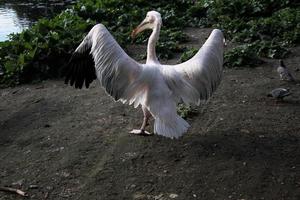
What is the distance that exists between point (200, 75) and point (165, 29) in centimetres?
490

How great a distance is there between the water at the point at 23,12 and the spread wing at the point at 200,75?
6.70 meters

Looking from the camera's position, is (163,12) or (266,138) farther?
(163,12)

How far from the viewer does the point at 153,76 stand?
5.22 metres

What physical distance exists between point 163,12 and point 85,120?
18.0 feet

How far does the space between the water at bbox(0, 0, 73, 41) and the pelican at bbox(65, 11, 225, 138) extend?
6.26m

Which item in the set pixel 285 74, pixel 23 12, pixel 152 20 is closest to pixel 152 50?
pixel 152 20

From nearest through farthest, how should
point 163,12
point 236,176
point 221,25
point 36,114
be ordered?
point 236,176 → point 36,114 → point 221,25 → point 163,12

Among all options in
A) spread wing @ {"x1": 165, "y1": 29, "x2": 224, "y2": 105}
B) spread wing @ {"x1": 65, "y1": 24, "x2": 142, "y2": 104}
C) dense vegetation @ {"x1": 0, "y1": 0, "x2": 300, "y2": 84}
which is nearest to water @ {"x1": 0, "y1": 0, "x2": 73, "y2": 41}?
dense vegetation @ {"x1": 0, "y1": 0, "x2": 300, "y2": 84}

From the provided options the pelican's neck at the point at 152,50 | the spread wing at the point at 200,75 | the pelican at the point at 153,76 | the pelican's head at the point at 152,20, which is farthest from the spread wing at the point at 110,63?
the pelican's head at the point at 152,20

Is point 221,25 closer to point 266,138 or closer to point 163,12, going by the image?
point 163,12

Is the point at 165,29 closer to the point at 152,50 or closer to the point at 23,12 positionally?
the point at 152,50

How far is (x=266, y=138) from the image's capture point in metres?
5.23

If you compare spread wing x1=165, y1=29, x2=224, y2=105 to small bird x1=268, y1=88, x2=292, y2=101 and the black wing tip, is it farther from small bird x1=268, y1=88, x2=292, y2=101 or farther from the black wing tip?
small bird x1=268, y1=88, x2=292, y2=101

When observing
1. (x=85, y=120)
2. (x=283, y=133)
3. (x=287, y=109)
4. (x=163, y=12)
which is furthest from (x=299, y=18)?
(x=85, y=120)
